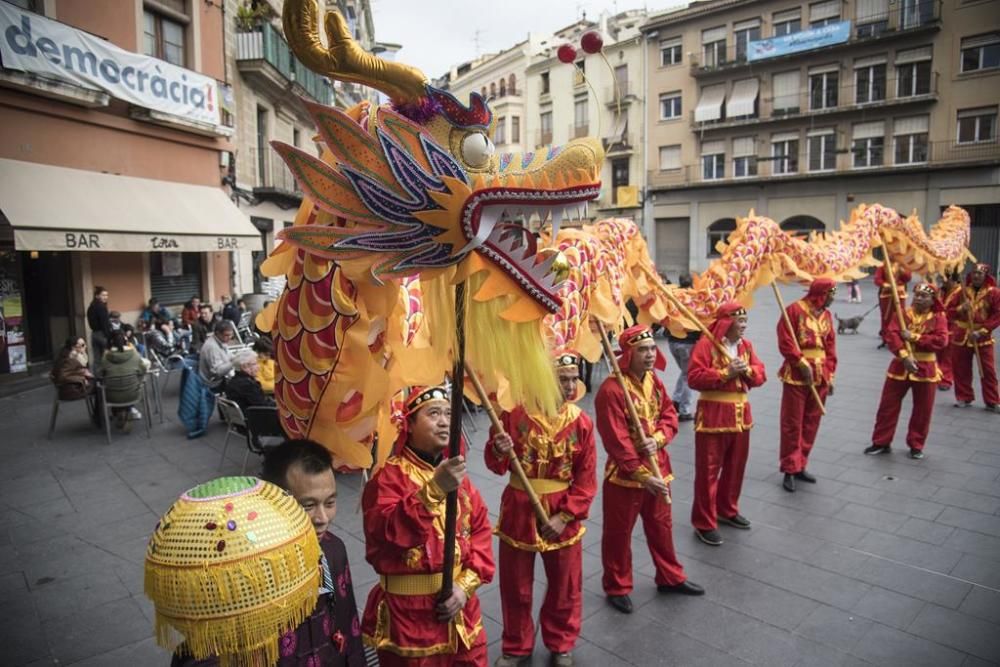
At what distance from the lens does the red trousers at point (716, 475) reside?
4.61 meters

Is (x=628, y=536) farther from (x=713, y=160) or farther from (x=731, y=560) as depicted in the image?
(x=713, y=160)

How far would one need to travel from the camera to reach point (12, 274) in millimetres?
9703

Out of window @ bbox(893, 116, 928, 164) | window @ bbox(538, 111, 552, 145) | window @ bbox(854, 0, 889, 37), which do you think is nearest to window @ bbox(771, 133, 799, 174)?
window @ bbox(893, 116, 928, 164)

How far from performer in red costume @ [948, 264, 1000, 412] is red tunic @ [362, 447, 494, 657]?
27.9 ft

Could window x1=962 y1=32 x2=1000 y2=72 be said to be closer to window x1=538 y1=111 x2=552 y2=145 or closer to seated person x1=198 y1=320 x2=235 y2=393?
window x1=538 y1=111 x2=552 y2=145

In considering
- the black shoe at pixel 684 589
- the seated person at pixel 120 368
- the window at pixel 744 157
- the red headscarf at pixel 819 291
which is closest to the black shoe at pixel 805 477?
the red headscarf at pixel 819 291

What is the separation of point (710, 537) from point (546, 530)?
1999 mm

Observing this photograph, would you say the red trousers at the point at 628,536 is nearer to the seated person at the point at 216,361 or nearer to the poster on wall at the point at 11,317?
the seated person at the point at 216,361

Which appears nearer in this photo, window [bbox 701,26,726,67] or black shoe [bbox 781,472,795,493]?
black shoe [bbox 781,472,795,493]

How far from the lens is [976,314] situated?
8.30 m

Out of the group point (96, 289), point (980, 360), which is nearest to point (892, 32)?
point (980, 360)

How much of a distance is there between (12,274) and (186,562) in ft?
36.3

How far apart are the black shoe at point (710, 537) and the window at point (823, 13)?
91.1 feet

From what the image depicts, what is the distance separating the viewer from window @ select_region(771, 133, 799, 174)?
1046 inches
